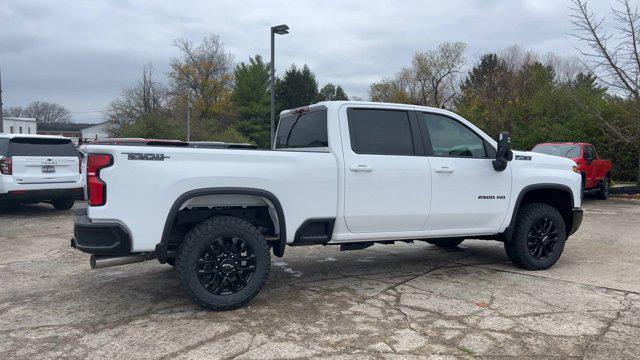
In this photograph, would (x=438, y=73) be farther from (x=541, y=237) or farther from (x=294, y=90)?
(x=541, y=237)

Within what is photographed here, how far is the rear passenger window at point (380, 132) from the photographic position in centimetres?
511

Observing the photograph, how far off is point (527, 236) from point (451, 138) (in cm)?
153

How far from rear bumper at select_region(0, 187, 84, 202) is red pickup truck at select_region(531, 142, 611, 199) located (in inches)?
490

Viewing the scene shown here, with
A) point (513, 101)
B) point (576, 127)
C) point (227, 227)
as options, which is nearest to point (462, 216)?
point (227, 227)

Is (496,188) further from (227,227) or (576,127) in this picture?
(576,127)

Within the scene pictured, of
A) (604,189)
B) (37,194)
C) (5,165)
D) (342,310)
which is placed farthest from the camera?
(604,189)

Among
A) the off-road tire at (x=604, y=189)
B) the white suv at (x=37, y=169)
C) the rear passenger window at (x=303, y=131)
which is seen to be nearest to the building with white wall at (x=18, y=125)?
the white suv at (x=37, y=169)

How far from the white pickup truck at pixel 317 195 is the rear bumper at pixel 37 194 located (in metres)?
5.84

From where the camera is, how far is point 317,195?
4762 millimetres

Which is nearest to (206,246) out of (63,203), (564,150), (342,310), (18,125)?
(342,310)

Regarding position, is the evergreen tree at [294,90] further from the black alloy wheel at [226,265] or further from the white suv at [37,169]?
the black alloy wheel at [226,265]

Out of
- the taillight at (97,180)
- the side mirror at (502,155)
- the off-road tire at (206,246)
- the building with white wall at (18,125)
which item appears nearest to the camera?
the taillight at (97,180)

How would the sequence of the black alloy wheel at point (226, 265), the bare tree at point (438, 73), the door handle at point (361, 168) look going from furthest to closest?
1. the bare tree at point (438, 73)
2. the door handle at point (361, 168)
3. the black alloy wheel at point (226, 265)

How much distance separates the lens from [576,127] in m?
22.2
